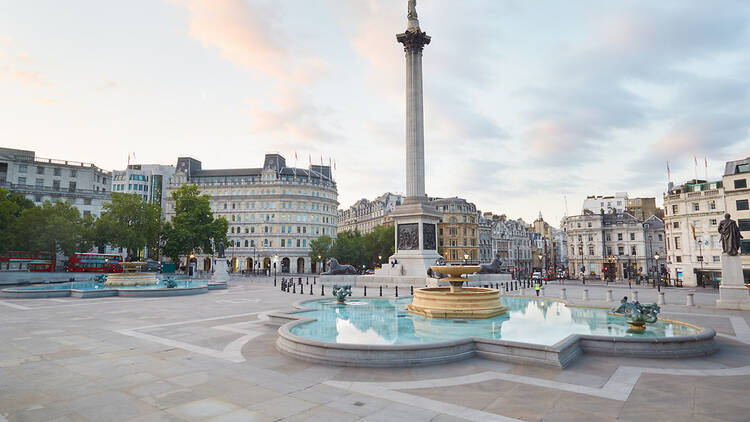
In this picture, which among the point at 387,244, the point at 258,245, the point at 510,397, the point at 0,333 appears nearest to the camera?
the point at 510,397

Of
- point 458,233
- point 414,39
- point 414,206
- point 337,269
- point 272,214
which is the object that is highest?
point 414,39

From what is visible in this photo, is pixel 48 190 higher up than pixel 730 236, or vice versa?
pixel 48 190

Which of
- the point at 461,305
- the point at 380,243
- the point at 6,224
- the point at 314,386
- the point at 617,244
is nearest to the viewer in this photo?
the point at 314,386

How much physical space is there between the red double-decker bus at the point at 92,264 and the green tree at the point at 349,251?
39.9 meters

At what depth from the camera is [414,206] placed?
43062 millimetres

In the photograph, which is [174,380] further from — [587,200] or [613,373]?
[587,200]

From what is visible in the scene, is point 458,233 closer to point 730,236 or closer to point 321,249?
point 321,249

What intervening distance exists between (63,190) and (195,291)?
2332 inches

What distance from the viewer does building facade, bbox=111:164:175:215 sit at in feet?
367

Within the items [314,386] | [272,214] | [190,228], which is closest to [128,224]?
[190,228]

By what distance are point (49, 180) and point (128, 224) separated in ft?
86.4

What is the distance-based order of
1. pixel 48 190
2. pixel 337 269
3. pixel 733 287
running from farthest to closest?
pixel 48 190, pixel 337 269, pixel 733 287

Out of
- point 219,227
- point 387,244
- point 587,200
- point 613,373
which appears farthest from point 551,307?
point 587,200

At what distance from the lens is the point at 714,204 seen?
53250mm
